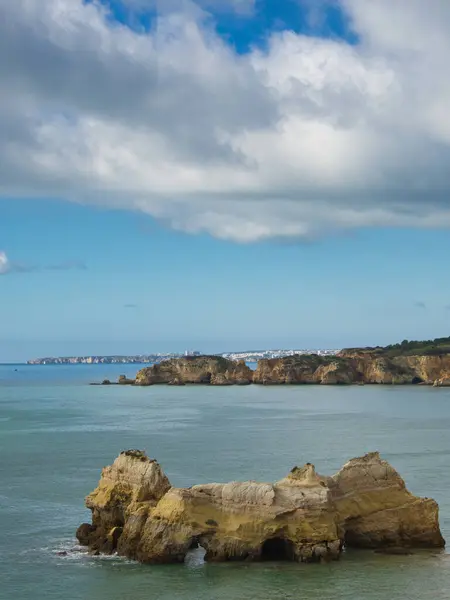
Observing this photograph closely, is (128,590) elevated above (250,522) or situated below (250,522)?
below

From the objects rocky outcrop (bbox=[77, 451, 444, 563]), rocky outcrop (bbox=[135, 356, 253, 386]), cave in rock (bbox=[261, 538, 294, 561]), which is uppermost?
A: rocky outcrop (bbox=[135, 356, 253, 386])

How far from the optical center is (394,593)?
23625 millimetres

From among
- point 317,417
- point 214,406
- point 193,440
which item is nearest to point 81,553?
point 193,440

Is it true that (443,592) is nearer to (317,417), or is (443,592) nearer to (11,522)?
(11,522)

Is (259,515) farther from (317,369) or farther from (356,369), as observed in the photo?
(317,369)

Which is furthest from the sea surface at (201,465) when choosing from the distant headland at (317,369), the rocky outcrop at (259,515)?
the distant headland at (317,369)

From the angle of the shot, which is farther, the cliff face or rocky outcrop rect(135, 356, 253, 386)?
rocky outcrop rect(135, 356, 253, 386)

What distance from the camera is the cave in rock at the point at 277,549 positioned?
2600cm

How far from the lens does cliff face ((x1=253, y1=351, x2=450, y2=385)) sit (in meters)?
153

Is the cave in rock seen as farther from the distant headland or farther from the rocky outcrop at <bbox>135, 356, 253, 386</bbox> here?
the rocky outcrop at <bbox>135, 356, 253, 386</bbox>

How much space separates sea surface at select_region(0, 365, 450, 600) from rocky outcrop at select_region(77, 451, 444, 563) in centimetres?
62

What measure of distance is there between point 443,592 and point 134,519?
30.1 feet

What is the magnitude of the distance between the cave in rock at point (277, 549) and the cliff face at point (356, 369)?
410ft

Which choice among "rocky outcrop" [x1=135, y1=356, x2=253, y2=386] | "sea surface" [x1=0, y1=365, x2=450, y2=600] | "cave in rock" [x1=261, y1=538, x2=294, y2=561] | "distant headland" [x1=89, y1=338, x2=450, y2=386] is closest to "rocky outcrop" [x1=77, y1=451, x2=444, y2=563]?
"cave in rock" [x1=261, y1=538, x2=294, y2=561]
